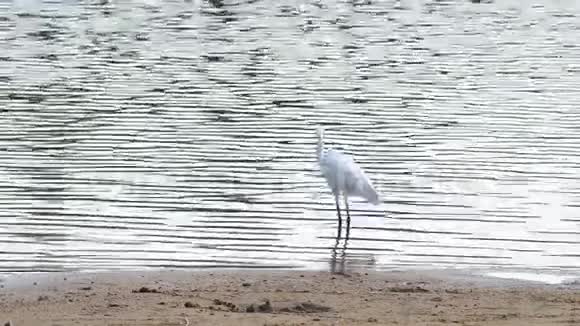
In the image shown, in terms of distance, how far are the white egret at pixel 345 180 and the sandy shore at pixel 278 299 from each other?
7.46 feet

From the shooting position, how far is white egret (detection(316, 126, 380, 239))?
13.9m

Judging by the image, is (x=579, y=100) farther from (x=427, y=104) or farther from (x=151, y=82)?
(x=151, y=82)

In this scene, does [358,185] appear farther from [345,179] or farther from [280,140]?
[280,140]

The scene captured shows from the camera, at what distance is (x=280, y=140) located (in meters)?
18.8

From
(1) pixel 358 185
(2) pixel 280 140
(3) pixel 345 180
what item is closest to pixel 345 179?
(3) pixel 345 180

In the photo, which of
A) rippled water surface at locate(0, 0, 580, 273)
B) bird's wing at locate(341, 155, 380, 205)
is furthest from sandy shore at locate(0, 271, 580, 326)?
bird's wing at locate(341, 155, 380, 205)

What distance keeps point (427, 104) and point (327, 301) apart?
40.3 feet

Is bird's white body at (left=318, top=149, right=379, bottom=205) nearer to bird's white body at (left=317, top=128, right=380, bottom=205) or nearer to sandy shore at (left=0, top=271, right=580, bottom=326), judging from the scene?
bird's white body at (left=317, top=128, right=380, bottom=205)

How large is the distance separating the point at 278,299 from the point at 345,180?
3.98 m

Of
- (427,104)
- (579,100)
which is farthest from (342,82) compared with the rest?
(579,100)

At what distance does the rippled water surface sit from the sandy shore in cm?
84

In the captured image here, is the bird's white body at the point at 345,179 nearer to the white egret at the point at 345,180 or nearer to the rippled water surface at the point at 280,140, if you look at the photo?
the white egret at the point at 345,180

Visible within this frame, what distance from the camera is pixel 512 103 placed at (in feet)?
72.8

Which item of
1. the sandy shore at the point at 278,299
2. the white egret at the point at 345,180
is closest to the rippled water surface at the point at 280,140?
the white egret at the point at 345,180
